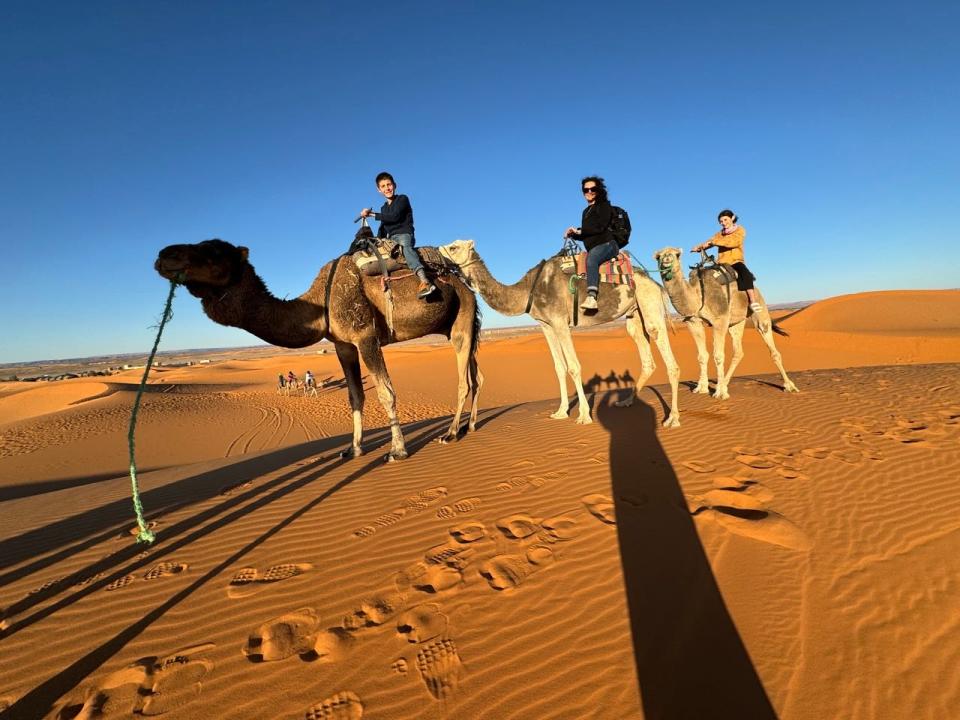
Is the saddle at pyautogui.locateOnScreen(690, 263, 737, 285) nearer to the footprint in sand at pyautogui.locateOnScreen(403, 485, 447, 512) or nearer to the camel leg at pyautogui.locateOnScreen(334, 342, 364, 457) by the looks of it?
the camel leg at pyautogui.locateOnScreen(334, 342, 364, 457)

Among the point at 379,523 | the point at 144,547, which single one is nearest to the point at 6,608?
the point at 144,547

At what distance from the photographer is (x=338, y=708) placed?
7.32 ft

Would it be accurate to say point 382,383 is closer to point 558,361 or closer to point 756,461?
point 558,361

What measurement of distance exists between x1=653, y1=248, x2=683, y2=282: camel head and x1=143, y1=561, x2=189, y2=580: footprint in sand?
8.93 m

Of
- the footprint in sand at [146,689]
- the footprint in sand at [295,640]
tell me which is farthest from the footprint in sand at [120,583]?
the footprint in sand at [295,640]

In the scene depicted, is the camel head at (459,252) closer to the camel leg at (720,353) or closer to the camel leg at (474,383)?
the camel leg at (474,383)

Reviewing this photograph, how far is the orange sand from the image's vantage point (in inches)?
89.9

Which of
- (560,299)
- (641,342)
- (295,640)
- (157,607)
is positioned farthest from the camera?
(641,342)

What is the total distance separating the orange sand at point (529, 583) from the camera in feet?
7.49

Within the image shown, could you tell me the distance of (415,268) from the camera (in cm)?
670

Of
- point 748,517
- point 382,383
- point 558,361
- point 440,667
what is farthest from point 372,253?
point 748,517

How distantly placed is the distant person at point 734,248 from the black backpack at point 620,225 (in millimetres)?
3141

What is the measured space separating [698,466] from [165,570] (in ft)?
18.7

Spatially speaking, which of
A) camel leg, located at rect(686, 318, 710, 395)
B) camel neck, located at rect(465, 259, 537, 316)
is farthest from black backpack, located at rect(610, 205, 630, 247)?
camel leg, located at rect(686, 318, 710, 395)
